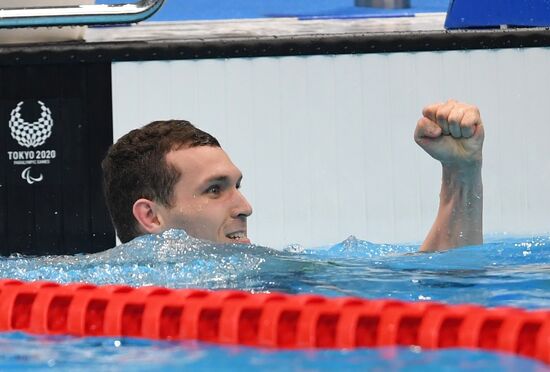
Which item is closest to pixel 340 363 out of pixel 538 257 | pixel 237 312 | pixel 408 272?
pixel 237 312

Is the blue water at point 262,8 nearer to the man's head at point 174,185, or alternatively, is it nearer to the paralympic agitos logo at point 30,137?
the paralympic agitos logo at point 30,137

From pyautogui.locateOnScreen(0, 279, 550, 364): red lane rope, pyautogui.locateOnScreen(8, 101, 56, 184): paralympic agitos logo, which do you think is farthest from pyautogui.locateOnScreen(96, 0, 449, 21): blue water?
pyautogui.locateOnScreen(0, 279, 550, 364): red lane rope

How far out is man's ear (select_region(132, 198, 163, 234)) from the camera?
2828mm

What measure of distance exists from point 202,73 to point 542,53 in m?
1.27

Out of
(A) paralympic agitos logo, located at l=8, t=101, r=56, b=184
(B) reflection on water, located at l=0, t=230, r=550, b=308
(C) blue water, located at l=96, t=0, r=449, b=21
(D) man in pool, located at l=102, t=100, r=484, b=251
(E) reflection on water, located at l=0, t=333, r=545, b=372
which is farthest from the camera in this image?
(C) blue water, located at l=96, t=0, r=449, b=21

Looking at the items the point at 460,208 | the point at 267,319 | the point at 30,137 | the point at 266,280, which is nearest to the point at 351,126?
the point at 30,137

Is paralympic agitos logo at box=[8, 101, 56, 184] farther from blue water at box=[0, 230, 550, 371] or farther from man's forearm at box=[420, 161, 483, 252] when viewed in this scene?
man's forearm at box=[420, 161, 483, 252]

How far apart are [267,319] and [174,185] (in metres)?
0.89

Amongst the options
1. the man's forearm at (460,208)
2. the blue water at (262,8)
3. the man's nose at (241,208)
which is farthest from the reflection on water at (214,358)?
the blue water at (262,8)

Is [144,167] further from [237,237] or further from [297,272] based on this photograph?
[297,272]

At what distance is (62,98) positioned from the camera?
4.12 meters

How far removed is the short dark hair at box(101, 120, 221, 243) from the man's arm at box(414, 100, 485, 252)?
577 millimetres

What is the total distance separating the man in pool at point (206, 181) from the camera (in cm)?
269

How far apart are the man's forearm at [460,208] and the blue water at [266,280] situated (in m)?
0.05
